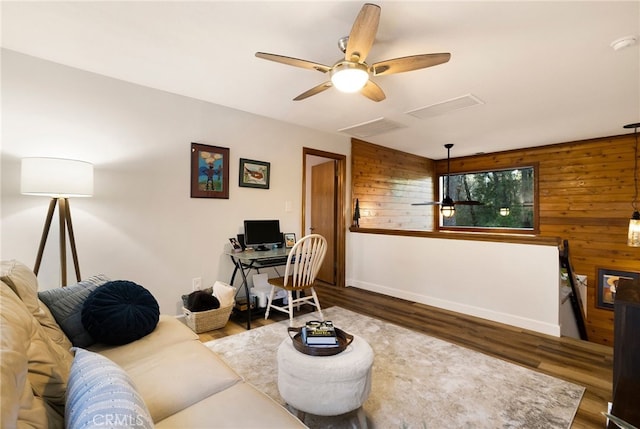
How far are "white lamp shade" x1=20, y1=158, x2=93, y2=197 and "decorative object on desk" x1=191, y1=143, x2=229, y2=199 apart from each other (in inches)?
41.9

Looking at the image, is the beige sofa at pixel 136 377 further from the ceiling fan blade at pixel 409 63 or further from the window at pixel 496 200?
the window at pixel 496 200

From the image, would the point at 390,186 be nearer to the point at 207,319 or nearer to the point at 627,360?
the point at 207,319

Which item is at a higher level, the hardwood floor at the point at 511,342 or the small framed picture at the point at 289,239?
the small framed picture at the point at 289,239

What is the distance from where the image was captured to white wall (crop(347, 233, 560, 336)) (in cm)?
291

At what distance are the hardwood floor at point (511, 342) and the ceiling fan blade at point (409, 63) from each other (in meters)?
2.18

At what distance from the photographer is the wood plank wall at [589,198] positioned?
439 cm

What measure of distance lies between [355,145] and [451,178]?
9.74 ft

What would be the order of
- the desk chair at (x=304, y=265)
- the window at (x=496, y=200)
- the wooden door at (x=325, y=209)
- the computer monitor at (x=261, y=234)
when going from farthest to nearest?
the window at (x=496, y=200) < the wooden door at (x=325, y=209) < the computer monitor at (x=261, y=234) < the desk chair at (x=304, y=265)

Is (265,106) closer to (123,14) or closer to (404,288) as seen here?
(123,14)

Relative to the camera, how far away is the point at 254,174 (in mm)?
3570

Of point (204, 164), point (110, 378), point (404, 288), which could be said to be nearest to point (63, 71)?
point (204, 164)

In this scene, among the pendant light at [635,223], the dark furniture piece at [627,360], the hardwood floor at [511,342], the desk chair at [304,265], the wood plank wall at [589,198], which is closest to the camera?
the dark furniture piece at [627,360]

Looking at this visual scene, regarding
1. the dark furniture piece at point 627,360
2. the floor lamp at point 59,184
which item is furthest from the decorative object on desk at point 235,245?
the dark furniture piece at point 627,360

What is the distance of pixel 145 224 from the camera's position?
111 inches
